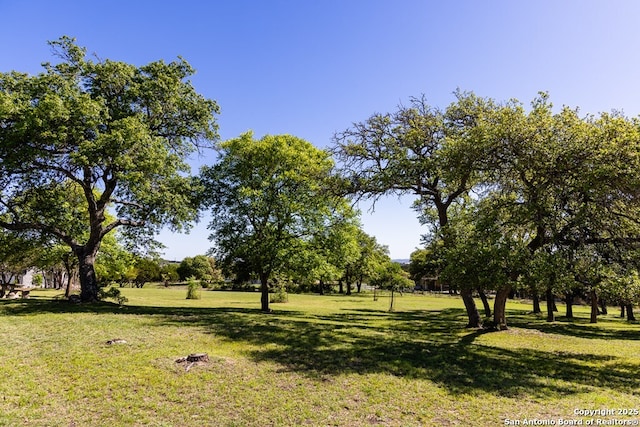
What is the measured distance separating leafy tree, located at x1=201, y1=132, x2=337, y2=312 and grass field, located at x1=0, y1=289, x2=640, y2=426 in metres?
9.38

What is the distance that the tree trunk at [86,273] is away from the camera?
22172mm

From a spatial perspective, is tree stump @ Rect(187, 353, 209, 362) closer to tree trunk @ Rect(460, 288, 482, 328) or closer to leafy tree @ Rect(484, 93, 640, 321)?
leafy tree @ Rect(484, 93, 640, 321)

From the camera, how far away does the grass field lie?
7359mm

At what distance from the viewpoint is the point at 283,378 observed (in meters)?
9.59

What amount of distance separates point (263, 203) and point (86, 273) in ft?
36.7

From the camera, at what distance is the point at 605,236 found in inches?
564

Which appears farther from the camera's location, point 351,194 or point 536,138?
point 351,194

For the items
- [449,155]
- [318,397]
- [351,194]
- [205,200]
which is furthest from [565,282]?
[205,200]

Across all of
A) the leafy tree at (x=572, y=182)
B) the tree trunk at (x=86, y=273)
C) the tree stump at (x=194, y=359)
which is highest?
the leafy tree at (x=572, y=182)

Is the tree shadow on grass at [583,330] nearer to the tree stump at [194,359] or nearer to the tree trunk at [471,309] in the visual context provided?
the tree trunk at [471,309]

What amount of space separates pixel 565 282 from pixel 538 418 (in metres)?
6.76

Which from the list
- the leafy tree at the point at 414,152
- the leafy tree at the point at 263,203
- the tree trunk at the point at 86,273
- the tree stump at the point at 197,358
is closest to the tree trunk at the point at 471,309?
the leafy tree at the point at 414,152

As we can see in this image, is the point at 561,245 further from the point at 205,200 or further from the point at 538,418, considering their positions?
the point at 205,200

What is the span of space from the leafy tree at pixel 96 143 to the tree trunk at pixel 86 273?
2.2 inches
